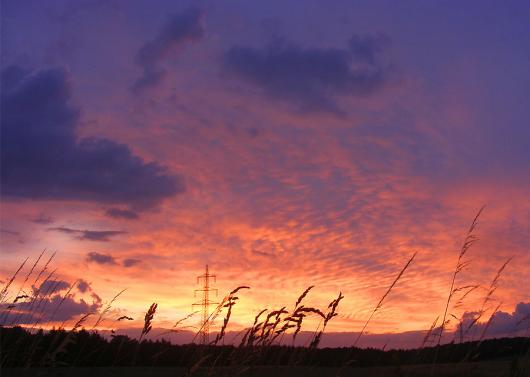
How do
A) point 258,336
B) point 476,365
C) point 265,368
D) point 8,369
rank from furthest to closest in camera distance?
point 8,369
point 265,368
point 476,365
point 258,336

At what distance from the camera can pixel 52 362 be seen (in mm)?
4477

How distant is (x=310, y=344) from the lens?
4543mm

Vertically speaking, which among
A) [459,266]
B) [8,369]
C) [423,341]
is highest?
[459,266]

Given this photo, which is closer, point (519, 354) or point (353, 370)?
point (519, 354)

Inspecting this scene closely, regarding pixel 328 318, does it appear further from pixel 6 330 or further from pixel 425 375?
pixel 6 330

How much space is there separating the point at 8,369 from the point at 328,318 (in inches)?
152

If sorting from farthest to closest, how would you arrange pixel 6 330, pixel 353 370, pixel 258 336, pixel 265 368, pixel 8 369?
pixel 353 370, pixel 6 330, pixel 8 369, pixel 265 368, pixel 258 336

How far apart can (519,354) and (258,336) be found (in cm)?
323

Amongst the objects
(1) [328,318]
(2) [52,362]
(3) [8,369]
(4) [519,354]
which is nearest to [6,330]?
(3) [8,369]

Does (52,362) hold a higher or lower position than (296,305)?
lower

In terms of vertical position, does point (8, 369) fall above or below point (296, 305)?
below

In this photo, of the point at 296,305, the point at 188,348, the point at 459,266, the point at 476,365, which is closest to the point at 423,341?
the point at 476,365

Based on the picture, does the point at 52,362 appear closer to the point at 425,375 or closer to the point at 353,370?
the point at 425,375

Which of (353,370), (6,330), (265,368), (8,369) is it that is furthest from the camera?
(353,370)
